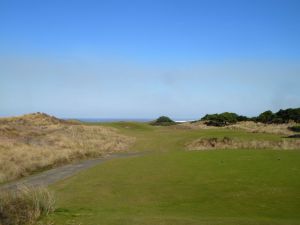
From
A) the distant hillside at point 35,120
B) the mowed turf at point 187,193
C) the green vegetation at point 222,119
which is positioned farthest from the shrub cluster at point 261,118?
the mowed turf at point 187,193

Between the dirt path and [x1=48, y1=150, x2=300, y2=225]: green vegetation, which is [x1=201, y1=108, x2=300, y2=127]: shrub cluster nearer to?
[x1=48, y1=150, x2=300, y2=225]: green vegetation

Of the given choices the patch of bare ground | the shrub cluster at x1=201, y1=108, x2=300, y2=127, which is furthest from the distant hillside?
the patch of bare ground

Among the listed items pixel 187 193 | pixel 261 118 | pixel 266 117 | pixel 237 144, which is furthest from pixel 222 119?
pixel 187 193

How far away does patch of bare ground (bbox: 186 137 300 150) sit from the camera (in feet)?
104

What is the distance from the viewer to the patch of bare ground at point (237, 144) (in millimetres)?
31578

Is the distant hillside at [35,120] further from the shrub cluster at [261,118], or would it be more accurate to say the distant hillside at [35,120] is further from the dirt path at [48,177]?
the dirt path at [48,177]

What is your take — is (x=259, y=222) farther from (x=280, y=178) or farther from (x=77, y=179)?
(x=77, y=179)

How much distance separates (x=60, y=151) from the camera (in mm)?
28141

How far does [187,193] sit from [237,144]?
822 inches

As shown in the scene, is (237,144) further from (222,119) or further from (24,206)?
(222,119)

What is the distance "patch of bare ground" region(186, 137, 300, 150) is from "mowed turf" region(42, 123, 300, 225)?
29.7ft

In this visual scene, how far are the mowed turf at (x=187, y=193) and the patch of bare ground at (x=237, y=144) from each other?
9060mm

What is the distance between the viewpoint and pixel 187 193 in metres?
14.1

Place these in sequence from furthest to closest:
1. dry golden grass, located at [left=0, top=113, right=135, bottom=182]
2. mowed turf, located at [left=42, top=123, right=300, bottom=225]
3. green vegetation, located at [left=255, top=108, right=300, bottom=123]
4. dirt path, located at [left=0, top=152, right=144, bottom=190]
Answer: green vegetation, located at [left=255, top=108, right=300, bottom=123], dry golden grass, located at [left=0, top=113, right=135, bottom=182], dirt path, located at [left=0, top=152, right=144, bottom=190], mowed turf, located at [left=42, top=123, right=300, bottom=225]
